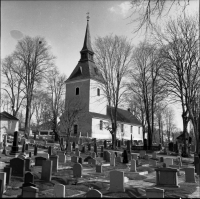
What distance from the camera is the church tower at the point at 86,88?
3488 cm

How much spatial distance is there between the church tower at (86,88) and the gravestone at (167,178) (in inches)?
1020

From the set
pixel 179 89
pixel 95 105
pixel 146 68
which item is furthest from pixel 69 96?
pixel 179 89

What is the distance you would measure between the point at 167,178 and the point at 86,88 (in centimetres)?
2863

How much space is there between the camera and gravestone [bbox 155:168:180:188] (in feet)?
27.3

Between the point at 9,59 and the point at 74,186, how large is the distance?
23674 mm

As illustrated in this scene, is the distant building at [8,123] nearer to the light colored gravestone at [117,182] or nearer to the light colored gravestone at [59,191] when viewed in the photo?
the light colored gravestone at [117,182]

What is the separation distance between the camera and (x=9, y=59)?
27.3 m

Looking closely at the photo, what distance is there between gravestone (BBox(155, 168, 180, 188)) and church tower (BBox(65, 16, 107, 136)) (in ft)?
85.0

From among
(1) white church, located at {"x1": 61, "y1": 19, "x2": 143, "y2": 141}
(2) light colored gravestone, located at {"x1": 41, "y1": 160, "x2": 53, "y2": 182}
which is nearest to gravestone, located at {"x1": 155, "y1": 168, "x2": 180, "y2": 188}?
A: (2) light colored gravestone, located at {"x1": 41, "y1": 160, "x2": 53, "y2": 182}

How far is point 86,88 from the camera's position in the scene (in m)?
36.2

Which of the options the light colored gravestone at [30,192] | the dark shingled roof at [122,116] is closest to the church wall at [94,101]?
the dark shingled roof at [122,116]

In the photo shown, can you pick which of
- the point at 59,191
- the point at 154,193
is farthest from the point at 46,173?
the point at 154,193

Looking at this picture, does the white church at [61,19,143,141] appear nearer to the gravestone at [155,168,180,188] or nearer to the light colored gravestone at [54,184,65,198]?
the gravestone at [155,168,180,188]

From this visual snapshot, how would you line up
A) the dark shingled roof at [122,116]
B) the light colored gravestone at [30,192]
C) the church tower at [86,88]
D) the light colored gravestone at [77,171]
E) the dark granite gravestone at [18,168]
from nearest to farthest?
the light colored gravestone at [30,192] → the dark granite gravestone at [18,168] → the light colored gravestone at [77,171] → the church tower at [86,88] → the dark shingled roof at [122,116]
